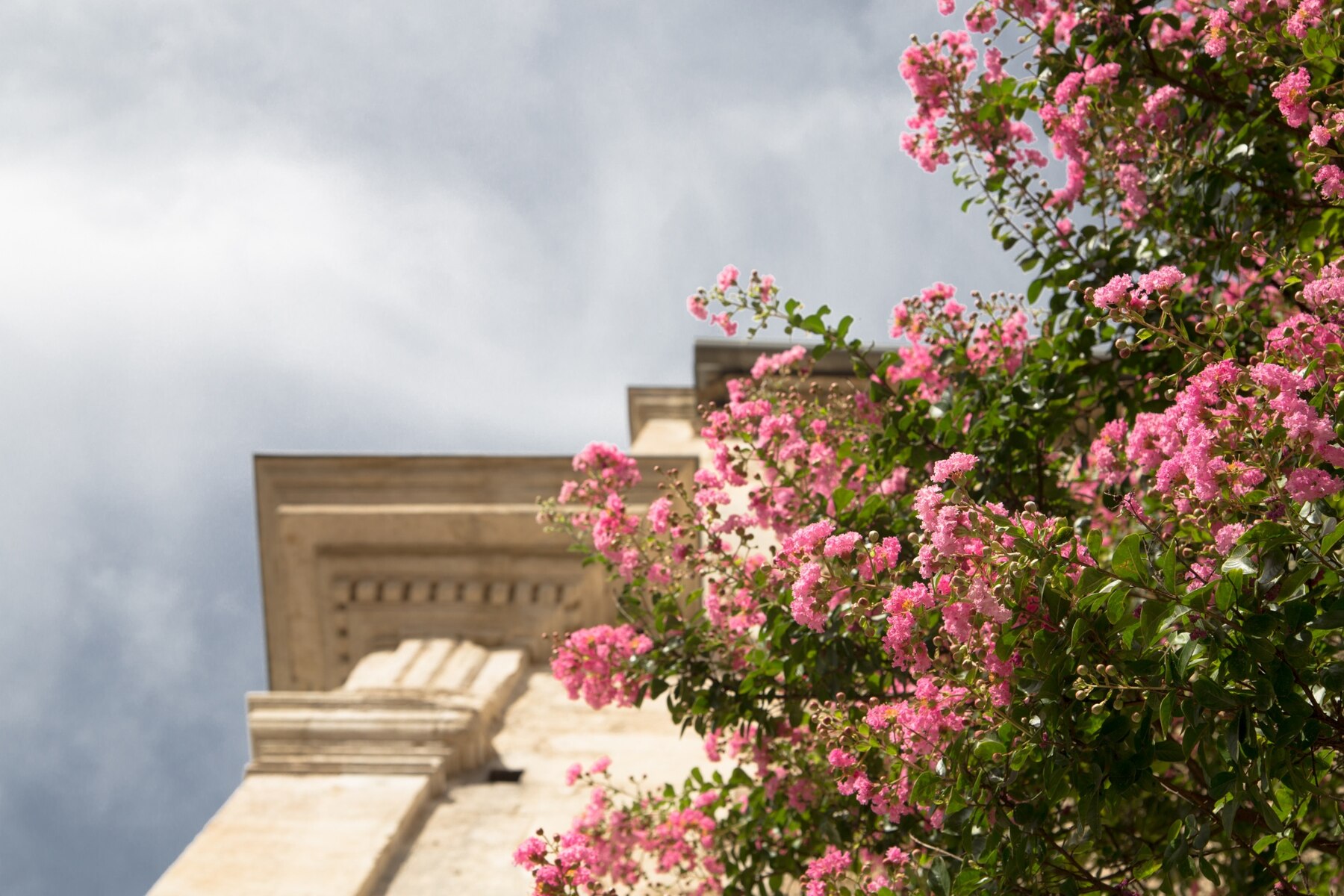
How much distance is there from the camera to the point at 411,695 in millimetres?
7062

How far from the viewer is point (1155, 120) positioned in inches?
159

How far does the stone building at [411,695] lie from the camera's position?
591 centimetres

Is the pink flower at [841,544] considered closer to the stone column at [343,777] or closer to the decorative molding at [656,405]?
the stone column at [343,777]

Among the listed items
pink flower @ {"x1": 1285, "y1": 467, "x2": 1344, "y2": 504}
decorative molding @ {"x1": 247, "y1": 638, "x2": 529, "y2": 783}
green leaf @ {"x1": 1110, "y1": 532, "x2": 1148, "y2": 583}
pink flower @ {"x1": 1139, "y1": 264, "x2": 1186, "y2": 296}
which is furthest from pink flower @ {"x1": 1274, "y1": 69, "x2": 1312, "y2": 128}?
decorative molding @ {"x1": 247, "y1": 638, "x2": 529, "y2": 783}

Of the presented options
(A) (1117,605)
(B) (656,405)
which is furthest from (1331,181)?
(B) (656,405)

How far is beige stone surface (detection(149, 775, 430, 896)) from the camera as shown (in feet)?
18.3

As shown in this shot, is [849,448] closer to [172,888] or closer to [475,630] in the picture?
[172,888]

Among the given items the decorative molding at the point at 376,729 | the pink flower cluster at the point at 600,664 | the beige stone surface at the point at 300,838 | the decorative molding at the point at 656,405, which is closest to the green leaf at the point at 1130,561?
the pink flower cluster at the point at 600,664

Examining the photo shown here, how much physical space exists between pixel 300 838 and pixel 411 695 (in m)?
1.24

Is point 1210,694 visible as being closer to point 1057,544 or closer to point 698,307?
point 1057,544

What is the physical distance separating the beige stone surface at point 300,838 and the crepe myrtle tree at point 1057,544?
140cm

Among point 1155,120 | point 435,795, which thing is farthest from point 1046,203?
point 435,795

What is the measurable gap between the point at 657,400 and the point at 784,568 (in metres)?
8.99

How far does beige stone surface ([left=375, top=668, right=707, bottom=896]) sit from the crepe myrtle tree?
846mm
